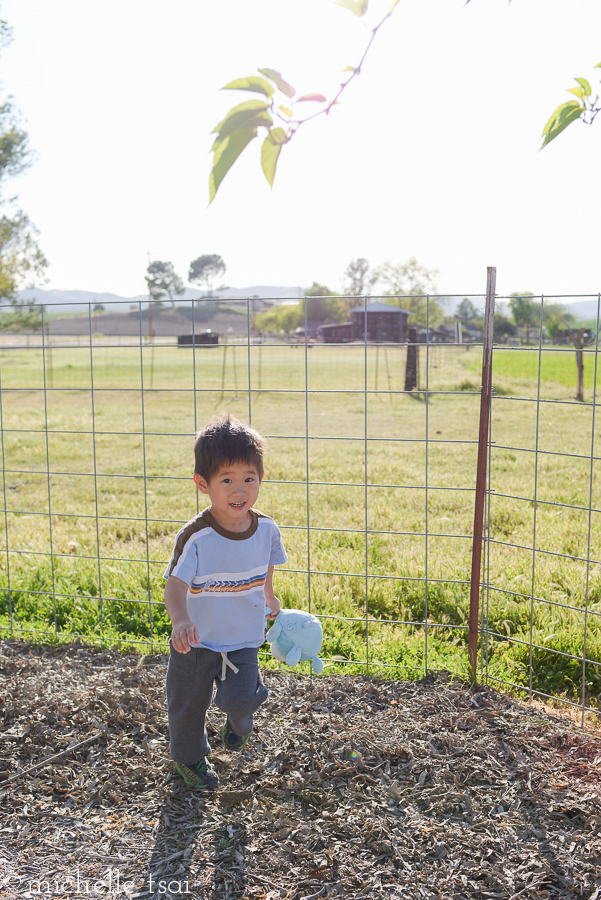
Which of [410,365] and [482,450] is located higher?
[410,365]

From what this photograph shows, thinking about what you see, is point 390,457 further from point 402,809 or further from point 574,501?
point 402,809

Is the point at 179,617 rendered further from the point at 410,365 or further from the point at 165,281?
the point at 165,281

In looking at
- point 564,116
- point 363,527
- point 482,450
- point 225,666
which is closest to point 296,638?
point 225,666

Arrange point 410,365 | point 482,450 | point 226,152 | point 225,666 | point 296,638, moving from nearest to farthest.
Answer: point 226,152 → point 225,666 → point 296,638 → point 482,450 → point 410,365

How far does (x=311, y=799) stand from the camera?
2.64 m

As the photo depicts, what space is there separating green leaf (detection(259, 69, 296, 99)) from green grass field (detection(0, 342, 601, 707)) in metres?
2.26

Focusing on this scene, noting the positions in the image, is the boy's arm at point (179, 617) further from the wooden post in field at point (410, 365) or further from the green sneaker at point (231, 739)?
the wooden post in field at point (410, 365)

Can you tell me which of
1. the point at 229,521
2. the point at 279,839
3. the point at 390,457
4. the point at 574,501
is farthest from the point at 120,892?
the point at 390,457

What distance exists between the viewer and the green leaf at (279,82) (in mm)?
708

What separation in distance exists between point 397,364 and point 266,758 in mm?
21859

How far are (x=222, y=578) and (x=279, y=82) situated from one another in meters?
2.11

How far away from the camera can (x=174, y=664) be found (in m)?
2.72

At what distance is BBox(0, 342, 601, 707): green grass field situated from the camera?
3.81 meters

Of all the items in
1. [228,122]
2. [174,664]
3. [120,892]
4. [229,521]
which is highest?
[228,122]
